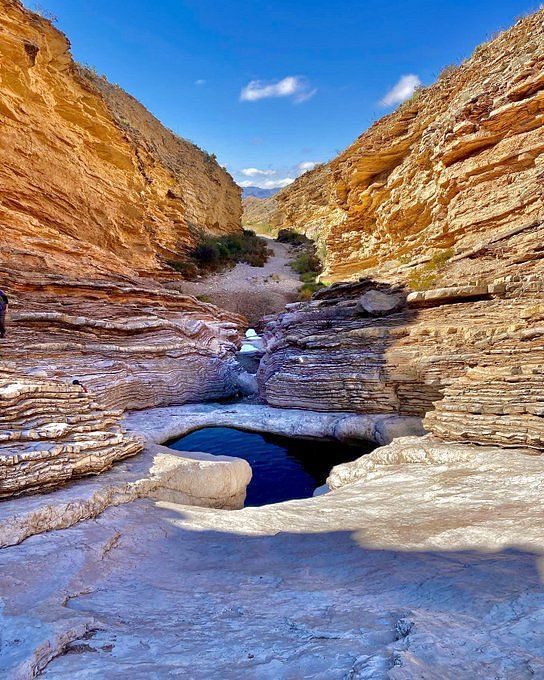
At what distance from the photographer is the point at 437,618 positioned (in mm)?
1844

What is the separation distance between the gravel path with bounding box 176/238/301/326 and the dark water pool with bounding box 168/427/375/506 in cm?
1311

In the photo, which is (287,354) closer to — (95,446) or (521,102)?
(95,446)

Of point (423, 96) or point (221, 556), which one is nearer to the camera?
point (221, 556)

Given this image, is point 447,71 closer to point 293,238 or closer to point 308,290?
point 308,290

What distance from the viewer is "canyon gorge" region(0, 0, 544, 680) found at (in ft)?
6.30

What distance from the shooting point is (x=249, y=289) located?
25.8 m

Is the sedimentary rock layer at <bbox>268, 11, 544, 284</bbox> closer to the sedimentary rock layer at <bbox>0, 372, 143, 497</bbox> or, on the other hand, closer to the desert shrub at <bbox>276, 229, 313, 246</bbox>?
the sedimentary rock layer at <bbox>0, 372, 143, 497</bbox>

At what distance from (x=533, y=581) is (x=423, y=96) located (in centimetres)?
1901

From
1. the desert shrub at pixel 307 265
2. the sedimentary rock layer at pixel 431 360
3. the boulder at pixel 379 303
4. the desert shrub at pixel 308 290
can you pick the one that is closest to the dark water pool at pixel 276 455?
the sedimentary rock layer at pixel 431 360

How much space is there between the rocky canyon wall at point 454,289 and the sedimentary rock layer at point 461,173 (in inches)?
1.8

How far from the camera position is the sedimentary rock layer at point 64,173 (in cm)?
1197

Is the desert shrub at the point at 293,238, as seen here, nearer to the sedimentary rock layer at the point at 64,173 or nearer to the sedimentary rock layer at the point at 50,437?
the sedimentary rock layer at the point at 64,173

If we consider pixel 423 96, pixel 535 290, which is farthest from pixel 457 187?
pixel 423 96

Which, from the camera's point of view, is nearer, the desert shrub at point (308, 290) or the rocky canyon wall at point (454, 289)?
the rocky canyon wall at point (454, 289)
